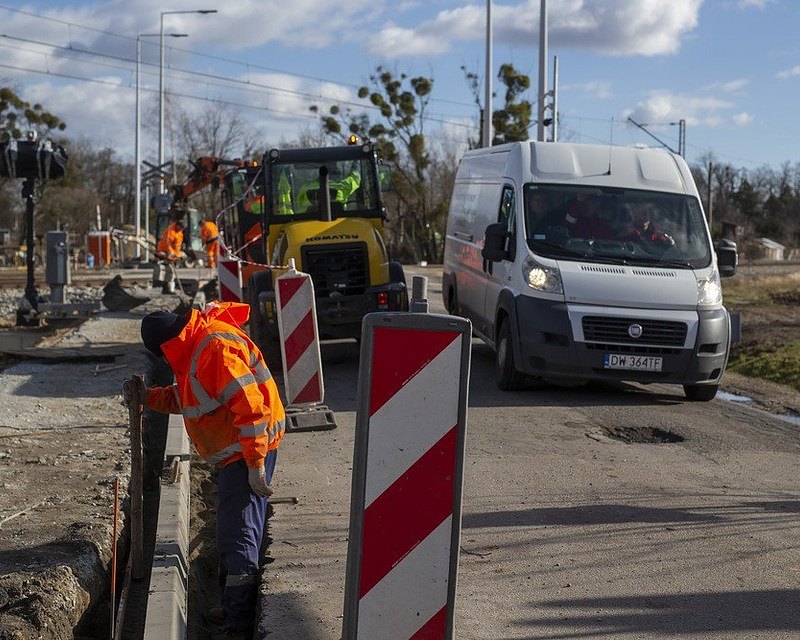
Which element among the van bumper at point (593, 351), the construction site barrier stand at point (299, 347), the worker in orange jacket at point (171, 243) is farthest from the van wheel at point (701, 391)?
the worker in orange jacket at point (171, 243)

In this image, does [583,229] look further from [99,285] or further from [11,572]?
[99,285]

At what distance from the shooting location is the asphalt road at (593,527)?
5414 millimetres

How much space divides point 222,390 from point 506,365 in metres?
7.08

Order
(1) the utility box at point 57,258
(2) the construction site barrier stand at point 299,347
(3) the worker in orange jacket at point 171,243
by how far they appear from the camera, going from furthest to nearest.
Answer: (3) the worker in orange jacket at point 171,243 → (1) the utility box at point 57,258 → (2) the construction site barrier stand at point 299,347

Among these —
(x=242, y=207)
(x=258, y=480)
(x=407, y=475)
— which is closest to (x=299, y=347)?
(x=258, y=480)

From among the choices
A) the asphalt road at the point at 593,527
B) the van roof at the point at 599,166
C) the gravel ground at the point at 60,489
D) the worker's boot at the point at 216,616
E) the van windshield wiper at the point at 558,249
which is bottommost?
the worker's boot at the point at 216,616

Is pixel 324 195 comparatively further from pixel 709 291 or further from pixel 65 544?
pixel 65 544

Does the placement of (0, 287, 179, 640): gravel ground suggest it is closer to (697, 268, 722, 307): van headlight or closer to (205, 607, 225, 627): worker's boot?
(205, 607, 225, 627): worker's boot

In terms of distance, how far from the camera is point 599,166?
12406mm

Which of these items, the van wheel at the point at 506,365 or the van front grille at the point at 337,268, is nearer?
the van wheel at the point at 506,365

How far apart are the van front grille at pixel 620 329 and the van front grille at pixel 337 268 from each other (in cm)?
352

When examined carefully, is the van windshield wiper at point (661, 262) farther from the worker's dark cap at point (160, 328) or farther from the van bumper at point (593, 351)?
the worker's dark cap at point (160, 328)

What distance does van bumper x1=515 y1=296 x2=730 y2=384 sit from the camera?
11188 mm

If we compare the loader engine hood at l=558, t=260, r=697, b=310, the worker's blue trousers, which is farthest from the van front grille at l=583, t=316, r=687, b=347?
the worker's blue trousers
